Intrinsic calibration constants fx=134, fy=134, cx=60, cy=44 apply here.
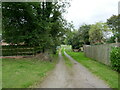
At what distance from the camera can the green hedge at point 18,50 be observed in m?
15.2

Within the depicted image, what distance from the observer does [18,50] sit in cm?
1535

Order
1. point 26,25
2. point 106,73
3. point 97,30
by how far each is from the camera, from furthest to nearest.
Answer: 1. point 97,30
2. point 26,25
3. point 106,73

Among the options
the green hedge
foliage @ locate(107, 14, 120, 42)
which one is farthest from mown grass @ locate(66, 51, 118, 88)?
foliage @ locate(107, 14, 120, 42)

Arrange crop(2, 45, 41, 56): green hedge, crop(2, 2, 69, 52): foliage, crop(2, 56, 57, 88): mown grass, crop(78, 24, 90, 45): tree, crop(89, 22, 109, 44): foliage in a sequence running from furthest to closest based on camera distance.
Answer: crop(78, 24, 90, 45): tree < crop(89, 22, 109, 44): foliage < crop(2, 45, 41, 56): green hedge < crop(2, 2, 69, 52): foliage < crop(2, 56, 57, 88): mown grass

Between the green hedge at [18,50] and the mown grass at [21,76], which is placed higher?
the green hedge at [18,50]

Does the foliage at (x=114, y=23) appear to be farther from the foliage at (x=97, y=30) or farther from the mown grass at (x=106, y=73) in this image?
the mown grass at (x=106, y=73)

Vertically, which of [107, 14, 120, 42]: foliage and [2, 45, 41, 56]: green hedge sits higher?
[107, 14, 120, 42]: foliage

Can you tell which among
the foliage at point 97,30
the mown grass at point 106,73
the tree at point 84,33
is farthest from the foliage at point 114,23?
the mown grass at point 106,73

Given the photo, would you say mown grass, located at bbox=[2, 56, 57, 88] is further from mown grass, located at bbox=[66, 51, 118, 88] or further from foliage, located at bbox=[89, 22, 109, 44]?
foliage, located at bbox=[89, 22, 109, 44]

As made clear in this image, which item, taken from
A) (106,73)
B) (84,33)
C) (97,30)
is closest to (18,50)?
(106,73)

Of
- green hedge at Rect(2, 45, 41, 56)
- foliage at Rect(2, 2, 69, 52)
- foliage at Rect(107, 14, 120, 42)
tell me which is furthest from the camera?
foliage at Rect(107, 14, 120, 42)

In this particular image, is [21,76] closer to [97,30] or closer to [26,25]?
[26,25]

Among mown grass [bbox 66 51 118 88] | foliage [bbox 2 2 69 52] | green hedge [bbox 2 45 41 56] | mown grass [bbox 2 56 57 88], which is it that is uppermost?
foliage [bbox 2 2 69 52]

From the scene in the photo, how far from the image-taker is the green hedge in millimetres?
15164
